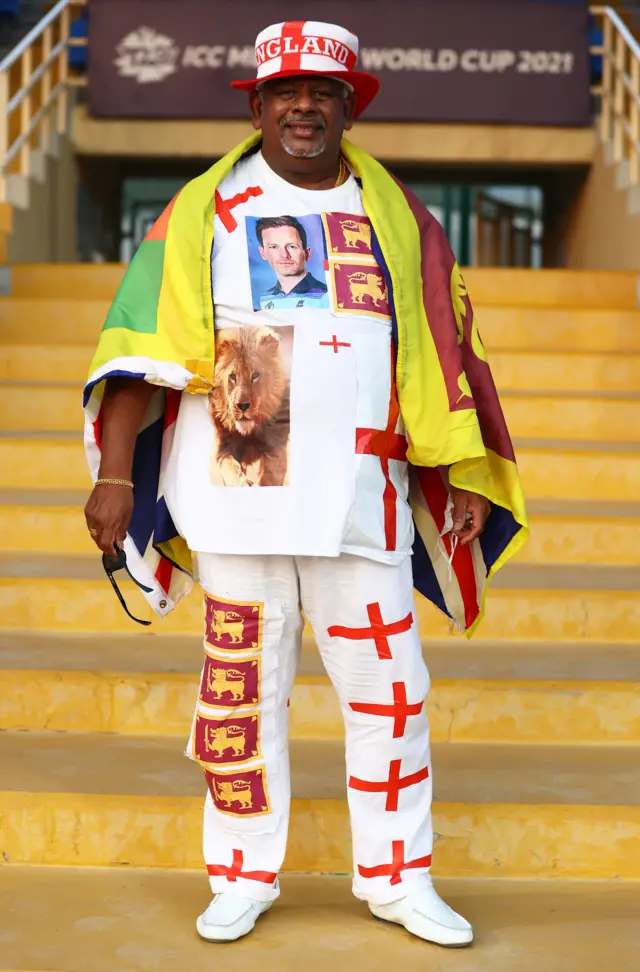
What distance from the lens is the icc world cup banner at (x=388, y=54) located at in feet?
21.1

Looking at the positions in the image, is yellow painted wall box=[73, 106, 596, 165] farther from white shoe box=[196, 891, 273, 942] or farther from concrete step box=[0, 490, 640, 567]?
white shoe box=[196, 891, 273, 942]

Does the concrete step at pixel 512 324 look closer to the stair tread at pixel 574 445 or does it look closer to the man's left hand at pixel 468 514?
the stair tread at pixel 574 445

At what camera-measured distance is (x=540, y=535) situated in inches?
136

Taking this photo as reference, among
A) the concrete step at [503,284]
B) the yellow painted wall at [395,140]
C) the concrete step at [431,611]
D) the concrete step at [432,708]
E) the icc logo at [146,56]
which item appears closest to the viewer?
the concrete step at [432,708]

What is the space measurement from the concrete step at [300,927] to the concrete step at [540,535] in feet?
4.36

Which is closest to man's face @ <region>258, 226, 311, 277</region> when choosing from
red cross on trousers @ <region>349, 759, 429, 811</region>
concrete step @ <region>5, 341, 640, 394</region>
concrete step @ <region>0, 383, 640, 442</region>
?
red cross on trousers @ <region>349, 759, 429, 811</region>

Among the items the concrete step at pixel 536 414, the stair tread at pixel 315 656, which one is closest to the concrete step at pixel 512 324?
the concrete step at pixel 536 414

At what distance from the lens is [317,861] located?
2.29 metres

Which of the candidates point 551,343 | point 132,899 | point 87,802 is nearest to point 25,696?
point 87,802

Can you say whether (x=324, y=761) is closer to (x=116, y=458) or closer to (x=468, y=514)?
(x=468, y=514)

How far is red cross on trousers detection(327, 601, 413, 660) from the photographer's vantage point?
1886 millimetres

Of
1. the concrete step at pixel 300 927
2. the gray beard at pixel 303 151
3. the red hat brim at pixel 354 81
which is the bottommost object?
the concrete step at pixel 300 927

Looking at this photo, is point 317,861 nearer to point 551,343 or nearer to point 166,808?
point 166,808

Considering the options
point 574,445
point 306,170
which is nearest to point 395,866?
point 306,170
